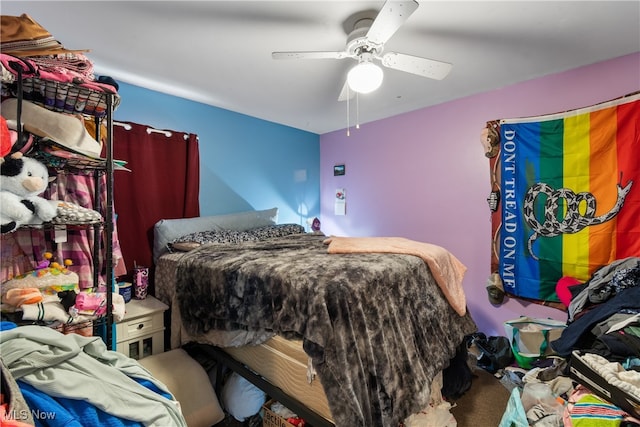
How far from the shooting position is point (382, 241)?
2232 mm

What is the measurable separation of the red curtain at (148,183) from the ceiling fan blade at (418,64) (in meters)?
2.00

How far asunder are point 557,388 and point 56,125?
2.80 m

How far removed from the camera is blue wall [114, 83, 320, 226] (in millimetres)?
2633

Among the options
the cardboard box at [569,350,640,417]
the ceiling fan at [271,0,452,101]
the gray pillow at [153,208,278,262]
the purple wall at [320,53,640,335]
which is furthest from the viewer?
the gray pillow at [153,208,278,262]

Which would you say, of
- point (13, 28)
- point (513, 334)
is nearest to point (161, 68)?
point (13, 28)

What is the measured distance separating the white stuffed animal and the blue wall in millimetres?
1466

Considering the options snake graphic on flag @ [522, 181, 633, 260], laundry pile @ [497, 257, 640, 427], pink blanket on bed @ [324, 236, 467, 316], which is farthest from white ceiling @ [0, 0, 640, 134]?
laundry pile @ [497, 257, 640, 427]

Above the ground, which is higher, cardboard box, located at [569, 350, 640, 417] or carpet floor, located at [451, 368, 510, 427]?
cardboard box, located at [569, 350, 640, 417]

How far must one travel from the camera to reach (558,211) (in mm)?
2268

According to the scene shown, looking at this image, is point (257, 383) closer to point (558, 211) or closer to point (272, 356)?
point (272, 356)

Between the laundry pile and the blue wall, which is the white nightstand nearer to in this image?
the blue wall

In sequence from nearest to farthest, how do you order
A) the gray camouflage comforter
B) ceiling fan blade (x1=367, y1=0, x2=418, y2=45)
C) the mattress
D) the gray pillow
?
ceiling fan blade (x1=367, y1=0, x2=418, y2=45) < the gray camouflage comforter < the mattress < the gray pillow

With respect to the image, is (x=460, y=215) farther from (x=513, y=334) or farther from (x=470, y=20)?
(x=470, y=20)

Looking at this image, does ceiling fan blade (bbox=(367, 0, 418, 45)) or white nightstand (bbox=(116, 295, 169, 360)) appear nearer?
ceiling fan blade (bbox=(367, 0, 418, 45))
